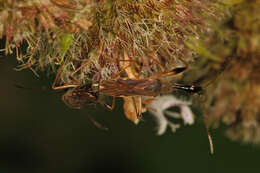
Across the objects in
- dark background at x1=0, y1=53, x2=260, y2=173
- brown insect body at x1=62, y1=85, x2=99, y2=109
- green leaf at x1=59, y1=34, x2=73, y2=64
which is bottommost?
dark background at x1=0, y1=53, x2=260, y2=173

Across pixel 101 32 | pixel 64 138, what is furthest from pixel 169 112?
pixel 101 32

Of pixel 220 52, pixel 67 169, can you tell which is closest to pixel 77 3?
pixel 220 52

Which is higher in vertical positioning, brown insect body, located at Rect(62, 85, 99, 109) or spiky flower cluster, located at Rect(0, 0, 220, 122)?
spiky flower cluster, located at Rect(0, 0, 220, 122)

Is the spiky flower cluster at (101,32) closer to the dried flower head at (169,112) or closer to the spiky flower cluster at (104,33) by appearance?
the spiky flower cluster at (104,33)

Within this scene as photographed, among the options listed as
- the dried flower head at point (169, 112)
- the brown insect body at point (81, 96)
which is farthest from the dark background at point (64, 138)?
the brown insect body at point (81, 96)

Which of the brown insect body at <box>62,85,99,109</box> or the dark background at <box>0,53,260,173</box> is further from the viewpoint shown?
the dark background at <box>0,53,260,173</box>

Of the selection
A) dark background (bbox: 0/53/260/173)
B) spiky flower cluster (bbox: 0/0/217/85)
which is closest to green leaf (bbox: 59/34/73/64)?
spiky flower cluster (bbox: 0/0/217/85)

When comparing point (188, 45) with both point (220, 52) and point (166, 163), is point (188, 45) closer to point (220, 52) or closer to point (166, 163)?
point (220, 52)

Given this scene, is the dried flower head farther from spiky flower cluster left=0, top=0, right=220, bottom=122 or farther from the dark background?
spiky flower cluster left=0, top=0, right=220, bottom=122

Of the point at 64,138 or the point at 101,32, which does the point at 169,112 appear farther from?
the point at 101,32
